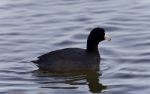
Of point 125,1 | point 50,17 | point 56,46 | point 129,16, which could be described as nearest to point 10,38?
point 56,46

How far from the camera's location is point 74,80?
15766 mm

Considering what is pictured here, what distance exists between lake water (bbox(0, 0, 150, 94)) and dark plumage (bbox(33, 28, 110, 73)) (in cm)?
24

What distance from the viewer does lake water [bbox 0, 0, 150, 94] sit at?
15.2 meters

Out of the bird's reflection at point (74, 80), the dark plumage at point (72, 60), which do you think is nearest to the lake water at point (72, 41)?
the bird's reflection at point (74, 80)

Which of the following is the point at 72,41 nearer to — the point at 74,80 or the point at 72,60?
the point at 72,60

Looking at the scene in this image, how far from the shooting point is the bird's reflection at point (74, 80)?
49.9ft

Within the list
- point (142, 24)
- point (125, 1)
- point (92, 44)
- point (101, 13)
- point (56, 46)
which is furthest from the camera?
point (125, 1)

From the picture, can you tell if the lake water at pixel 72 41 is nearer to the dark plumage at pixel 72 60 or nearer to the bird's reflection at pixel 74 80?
the bird's reflection at pixel 74 80

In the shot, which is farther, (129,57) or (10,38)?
(10,38)

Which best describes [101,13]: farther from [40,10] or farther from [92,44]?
[92,44]

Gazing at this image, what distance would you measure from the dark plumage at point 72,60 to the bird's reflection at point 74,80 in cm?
14

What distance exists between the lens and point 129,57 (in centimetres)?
1720

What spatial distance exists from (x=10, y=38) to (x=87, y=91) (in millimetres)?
4775

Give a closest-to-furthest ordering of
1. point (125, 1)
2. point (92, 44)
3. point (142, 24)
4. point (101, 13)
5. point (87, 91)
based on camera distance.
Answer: point (87, 91), point (92, 44), point (142, 24), point (101, 13), point (125, 1)
